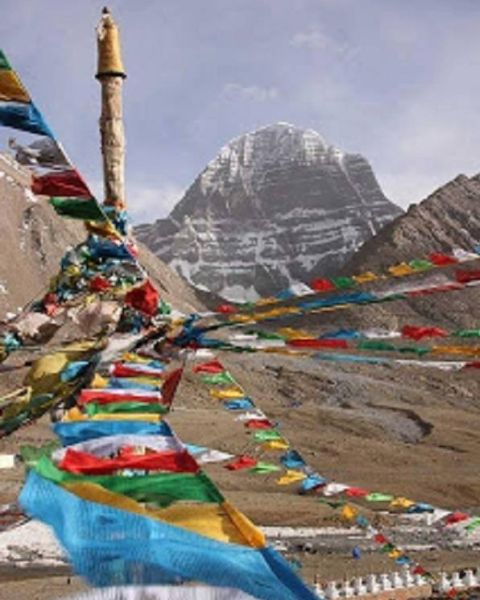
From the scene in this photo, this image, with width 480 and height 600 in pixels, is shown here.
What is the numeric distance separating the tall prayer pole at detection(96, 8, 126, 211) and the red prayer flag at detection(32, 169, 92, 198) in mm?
3819

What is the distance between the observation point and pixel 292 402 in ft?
196

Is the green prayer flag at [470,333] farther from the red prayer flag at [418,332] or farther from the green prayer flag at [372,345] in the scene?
the green prayer flag at [372,345]

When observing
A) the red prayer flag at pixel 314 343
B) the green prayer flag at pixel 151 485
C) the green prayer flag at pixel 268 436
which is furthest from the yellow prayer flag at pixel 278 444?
the green prayer flag at pixel 151 485

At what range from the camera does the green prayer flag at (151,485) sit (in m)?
4.60

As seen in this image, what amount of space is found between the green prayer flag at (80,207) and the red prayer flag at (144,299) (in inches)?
45.5

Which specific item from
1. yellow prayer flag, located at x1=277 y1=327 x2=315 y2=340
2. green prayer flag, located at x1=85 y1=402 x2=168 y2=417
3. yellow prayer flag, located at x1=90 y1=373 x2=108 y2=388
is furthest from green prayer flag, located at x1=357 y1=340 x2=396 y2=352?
yellow prayer flag, located at x1=90 y1=373 x2=108 y2=388

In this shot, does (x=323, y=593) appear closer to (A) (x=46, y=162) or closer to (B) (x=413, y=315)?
(A) (x=46, y=162)

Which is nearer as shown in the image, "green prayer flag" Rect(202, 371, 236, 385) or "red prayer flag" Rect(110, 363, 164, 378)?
"red prayer flag" Rect(110, 363, 164, 378)

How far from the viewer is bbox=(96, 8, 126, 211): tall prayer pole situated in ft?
33.7

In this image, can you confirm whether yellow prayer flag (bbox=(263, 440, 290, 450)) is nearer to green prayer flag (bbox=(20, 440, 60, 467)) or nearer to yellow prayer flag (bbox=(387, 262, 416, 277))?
yellow prayer flag (bbox=(387, 262, 416, 277))

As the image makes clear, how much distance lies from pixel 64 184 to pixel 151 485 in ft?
8.47

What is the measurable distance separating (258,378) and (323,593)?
158ft

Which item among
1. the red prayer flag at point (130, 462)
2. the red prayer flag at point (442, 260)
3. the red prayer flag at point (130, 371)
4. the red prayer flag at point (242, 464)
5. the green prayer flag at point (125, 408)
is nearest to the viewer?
the red prayer flag at point (130, 462)

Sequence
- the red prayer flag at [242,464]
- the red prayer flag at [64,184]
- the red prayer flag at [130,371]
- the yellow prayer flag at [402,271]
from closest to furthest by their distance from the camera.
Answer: the red prayer flag at [64,184] < the yellow prayer flag at [402,271] < the red prayer flag at [130,371] < the red prayer flag at [242,464]
